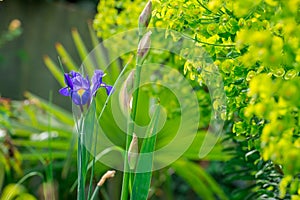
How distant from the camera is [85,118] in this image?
1.04 m

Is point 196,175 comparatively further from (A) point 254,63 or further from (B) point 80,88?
(A) point 254,63

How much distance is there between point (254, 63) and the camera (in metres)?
0.83

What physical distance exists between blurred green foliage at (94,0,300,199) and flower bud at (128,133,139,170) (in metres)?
0.16

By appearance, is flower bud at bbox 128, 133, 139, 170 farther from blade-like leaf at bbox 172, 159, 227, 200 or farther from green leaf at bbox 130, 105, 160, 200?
blade-like leaf at bbox 172, 159, 227, 200

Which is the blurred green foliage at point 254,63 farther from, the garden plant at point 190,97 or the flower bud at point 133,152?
the flower bud at point 133,152

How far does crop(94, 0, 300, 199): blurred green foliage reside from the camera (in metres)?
0.60

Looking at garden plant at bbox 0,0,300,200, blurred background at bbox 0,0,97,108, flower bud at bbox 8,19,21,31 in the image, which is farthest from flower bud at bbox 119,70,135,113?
blurred background at bbox 0,0,97,108

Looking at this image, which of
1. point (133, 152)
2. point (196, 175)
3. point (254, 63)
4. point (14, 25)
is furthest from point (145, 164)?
point (14, 25)

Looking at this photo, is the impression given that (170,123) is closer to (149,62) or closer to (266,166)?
(149,62)

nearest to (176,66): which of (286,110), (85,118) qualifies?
(85,118)

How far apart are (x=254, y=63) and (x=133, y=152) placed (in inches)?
12.0

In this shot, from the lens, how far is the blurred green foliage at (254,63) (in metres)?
0.60

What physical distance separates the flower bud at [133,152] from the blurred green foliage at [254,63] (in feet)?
0.51

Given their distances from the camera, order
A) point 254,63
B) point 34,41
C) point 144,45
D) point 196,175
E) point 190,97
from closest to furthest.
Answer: point 254,63, point 144,45, point 190,97, point 196,175, point 34,41
